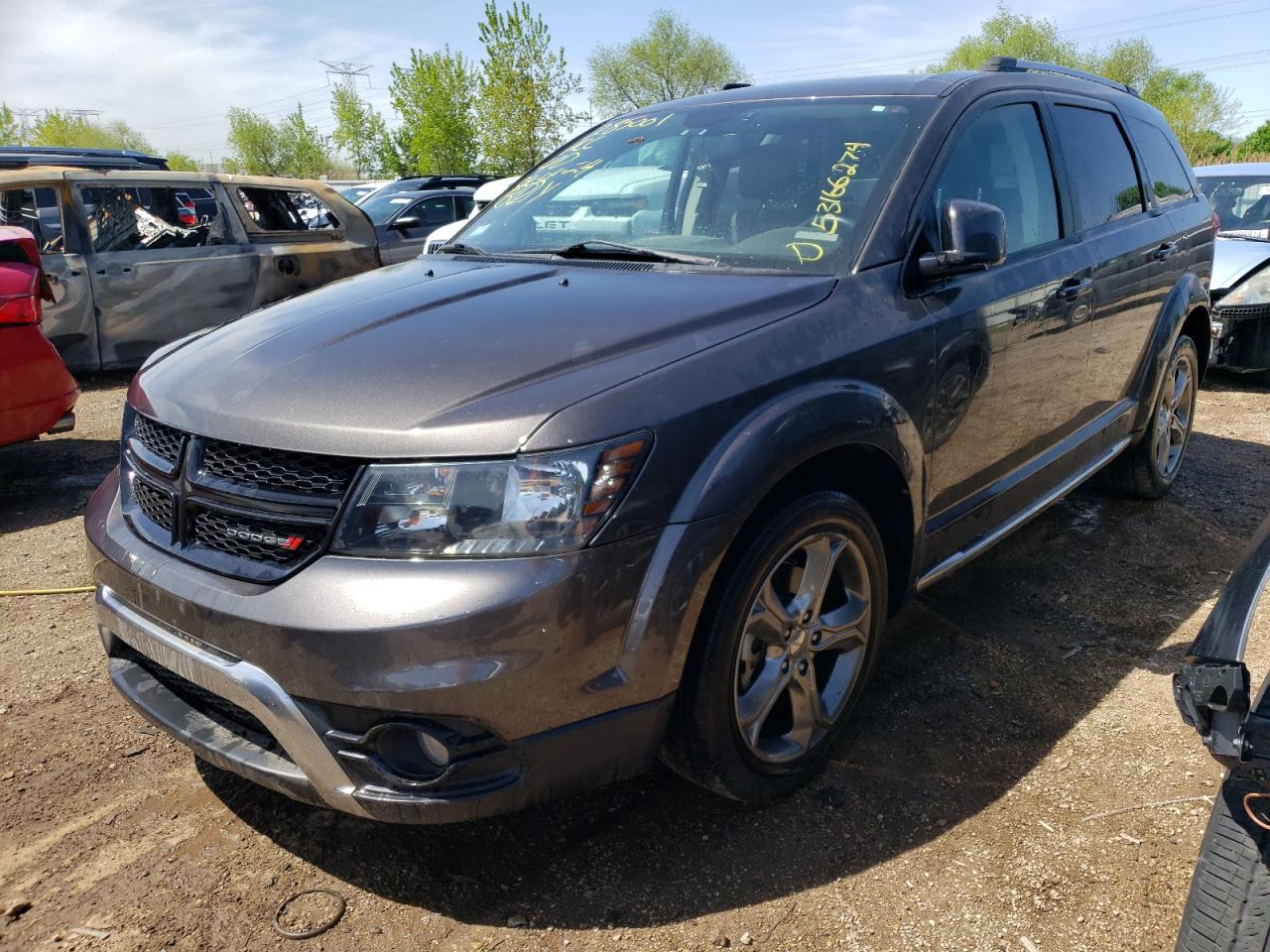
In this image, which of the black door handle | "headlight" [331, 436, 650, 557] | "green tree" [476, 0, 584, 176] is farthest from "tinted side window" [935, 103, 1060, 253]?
"green tree" [476, 0, 584, 176]

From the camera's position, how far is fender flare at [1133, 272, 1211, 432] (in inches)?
166

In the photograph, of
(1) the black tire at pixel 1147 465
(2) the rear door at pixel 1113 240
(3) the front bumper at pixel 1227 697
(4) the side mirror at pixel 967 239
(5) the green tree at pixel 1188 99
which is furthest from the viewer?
(5) the green tree at pixel 1188 99

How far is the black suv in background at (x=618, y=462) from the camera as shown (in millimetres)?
1905

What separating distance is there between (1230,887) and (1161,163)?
389 cm

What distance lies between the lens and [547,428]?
1909 millimetres

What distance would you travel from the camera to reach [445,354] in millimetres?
2213

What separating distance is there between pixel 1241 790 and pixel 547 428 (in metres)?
1.31

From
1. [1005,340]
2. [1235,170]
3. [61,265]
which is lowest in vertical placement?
[61,265]

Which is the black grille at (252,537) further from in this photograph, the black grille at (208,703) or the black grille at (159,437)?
the black grille at (208,703)

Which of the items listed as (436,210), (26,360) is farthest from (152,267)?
(436,210)

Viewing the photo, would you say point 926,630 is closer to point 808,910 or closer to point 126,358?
point 808,910

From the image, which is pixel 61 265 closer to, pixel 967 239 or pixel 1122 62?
pixel 967 239

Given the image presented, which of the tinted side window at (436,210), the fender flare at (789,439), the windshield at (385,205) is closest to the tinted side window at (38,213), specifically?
the windshield at (385,205)

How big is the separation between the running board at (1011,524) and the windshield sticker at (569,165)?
1.80 m
